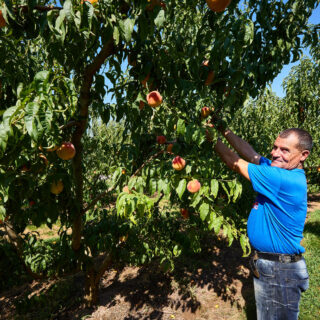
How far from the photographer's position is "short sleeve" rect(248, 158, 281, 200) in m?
1.50

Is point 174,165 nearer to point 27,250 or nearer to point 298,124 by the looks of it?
point 27,250

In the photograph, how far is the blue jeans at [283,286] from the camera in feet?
5.15

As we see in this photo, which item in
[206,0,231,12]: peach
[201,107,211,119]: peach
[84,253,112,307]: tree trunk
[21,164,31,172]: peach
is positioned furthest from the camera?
[84,253,112,307]: tree trunk

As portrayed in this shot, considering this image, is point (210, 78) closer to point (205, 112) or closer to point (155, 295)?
point (205, 112)

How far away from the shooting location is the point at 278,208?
1.59 metres

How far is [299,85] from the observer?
6195 mm

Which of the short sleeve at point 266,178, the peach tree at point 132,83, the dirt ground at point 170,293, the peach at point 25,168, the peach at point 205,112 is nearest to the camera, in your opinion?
the peach tree at point 132,83

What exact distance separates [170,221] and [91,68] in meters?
2.43

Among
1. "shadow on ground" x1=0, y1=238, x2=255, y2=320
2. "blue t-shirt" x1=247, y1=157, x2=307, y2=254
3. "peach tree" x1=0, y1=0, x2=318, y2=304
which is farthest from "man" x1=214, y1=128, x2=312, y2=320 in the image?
"shadow on ground" x1=0, y1=238, x2=255, y2=320

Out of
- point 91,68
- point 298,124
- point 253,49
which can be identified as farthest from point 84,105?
point 298,124

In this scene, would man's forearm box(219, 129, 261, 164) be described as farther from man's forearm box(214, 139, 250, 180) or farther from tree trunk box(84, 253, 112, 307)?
tree trunk box(84, 253, 112, 307)

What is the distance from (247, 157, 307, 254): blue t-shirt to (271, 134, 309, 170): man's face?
6cm

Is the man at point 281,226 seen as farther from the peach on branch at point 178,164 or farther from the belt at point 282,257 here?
the peach on branch at point 178,164

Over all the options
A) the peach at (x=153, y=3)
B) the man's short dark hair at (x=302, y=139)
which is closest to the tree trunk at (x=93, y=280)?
the man's short dark hair at (x=302, y=139)
